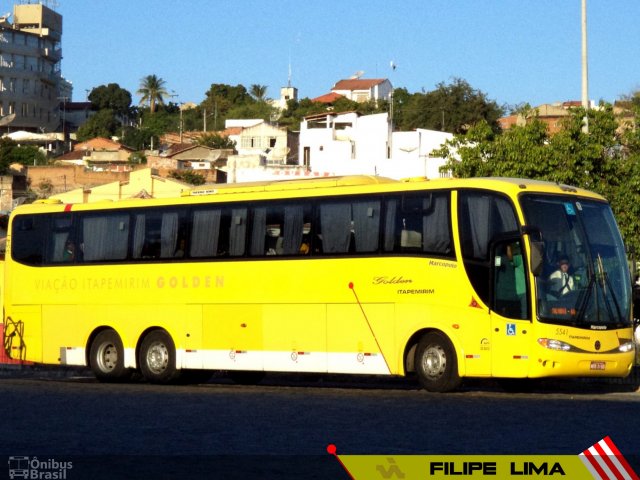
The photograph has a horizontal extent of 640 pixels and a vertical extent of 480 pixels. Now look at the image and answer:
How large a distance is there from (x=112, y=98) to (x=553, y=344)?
17299cm

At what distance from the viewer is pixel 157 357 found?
2475 cm

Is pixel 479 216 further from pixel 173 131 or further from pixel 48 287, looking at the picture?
pixel 173 131

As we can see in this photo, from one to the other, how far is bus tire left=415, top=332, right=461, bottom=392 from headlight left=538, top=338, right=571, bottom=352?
1.46 m

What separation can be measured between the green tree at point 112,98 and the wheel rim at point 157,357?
164069 millimetres

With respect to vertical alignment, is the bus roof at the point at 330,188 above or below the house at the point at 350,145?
below

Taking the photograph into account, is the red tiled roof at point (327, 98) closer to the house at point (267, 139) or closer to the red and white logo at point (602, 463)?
the house at point (267, 139)

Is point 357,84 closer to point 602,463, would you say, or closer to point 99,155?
point 99,155

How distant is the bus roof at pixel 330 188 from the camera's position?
2028 centimetres

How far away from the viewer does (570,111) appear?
40531 mm

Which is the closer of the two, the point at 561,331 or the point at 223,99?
the point at 561,331

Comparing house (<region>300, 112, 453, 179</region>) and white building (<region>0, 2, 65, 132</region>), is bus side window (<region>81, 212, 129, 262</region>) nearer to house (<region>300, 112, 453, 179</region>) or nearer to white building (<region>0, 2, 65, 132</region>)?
house (<region>300, 112, 453, 179</region>)

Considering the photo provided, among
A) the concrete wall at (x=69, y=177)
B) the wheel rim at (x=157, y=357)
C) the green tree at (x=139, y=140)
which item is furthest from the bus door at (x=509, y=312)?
the green tree at (x=139, y=140)

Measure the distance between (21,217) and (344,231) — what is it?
8.62 meters

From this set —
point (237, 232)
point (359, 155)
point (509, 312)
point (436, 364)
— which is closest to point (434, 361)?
point (436, 364)
